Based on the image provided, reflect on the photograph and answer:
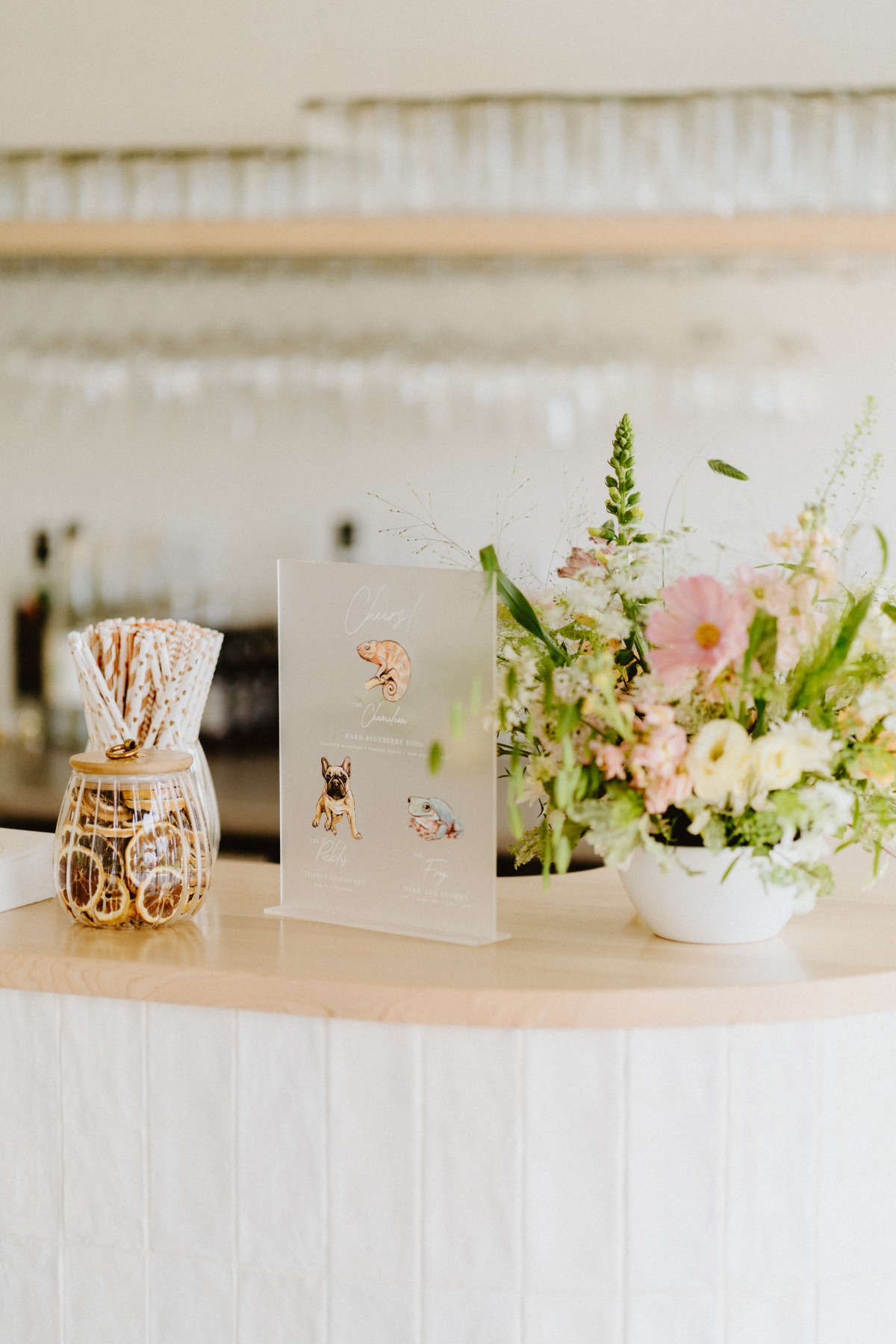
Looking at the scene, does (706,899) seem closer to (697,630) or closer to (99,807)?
(697,630)

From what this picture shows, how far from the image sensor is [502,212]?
264 centimetres

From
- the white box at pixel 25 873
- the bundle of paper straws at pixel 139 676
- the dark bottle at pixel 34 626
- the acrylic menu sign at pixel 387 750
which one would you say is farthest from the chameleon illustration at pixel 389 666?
the dark bottle at pixel 34 626

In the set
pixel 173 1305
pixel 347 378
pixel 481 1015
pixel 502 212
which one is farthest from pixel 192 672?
pixel 347 378

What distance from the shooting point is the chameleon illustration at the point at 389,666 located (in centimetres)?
121

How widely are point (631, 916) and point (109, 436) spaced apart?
2480 millimetres

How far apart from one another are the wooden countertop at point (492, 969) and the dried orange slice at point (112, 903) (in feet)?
0.06

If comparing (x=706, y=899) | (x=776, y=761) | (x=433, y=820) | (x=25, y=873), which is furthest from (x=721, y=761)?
(x=25, y=873)

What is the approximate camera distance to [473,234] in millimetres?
2697

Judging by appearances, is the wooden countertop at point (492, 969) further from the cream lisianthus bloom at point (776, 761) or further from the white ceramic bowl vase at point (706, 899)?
the cream lisianthus bloom at point (776, 761)

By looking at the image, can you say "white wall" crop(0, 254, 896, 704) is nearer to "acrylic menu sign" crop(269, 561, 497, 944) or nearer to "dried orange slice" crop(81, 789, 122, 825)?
"acrylic menu sign" crop(269, 561, 497, 944)

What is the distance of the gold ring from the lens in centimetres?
121

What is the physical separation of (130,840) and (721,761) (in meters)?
0.49

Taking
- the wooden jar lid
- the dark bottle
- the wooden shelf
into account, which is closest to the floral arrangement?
the wooden jar lid

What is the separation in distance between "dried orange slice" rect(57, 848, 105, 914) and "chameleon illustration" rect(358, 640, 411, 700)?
275 millimetres
